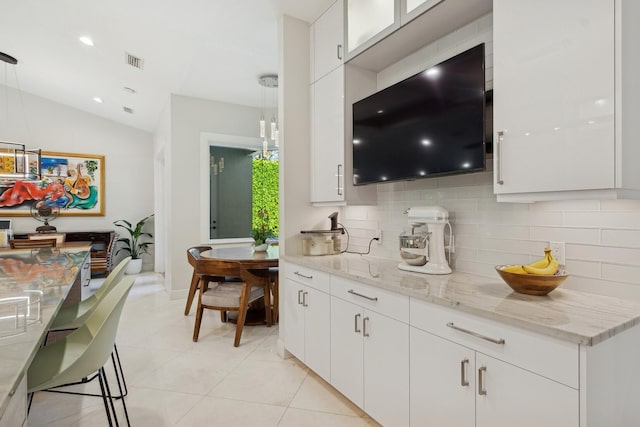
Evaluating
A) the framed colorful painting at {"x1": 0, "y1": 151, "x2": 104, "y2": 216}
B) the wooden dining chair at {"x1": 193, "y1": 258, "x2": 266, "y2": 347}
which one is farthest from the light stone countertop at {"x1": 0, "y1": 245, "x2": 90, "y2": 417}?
the framed colorful painting at {"x1": 0, "y1": 151, "x2": 104, "y2": 216}

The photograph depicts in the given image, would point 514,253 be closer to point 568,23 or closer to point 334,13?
point 568,23

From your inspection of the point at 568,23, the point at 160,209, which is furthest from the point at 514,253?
the point at 160,209

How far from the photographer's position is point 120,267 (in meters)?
2.26

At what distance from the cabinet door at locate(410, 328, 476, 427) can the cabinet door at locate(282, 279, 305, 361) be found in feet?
3.68

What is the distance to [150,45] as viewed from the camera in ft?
11.7

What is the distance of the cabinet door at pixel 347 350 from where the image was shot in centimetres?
195

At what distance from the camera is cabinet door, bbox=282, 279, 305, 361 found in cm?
256

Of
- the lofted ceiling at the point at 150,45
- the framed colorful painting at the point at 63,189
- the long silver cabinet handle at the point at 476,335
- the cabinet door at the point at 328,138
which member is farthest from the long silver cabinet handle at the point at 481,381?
the framed colorful painting at the point at 63,189

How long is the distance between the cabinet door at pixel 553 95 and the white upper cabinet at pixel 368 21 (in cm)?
73

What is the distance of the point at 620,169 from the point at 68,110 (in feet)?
26.0

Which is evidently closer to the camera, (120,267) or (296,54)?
(120,267)

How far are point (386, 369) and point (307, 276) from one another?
0.92 meters

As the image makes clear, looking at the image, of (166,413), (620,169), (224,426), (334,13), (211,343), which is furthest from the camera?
(211,343)

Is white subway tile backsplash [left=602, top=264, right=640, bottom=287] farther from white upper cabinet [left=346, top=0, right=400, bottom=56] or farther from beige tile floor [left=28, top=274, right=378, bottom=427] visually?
white upper cabinet [left=346, top=0, right=400, bottom=56]
